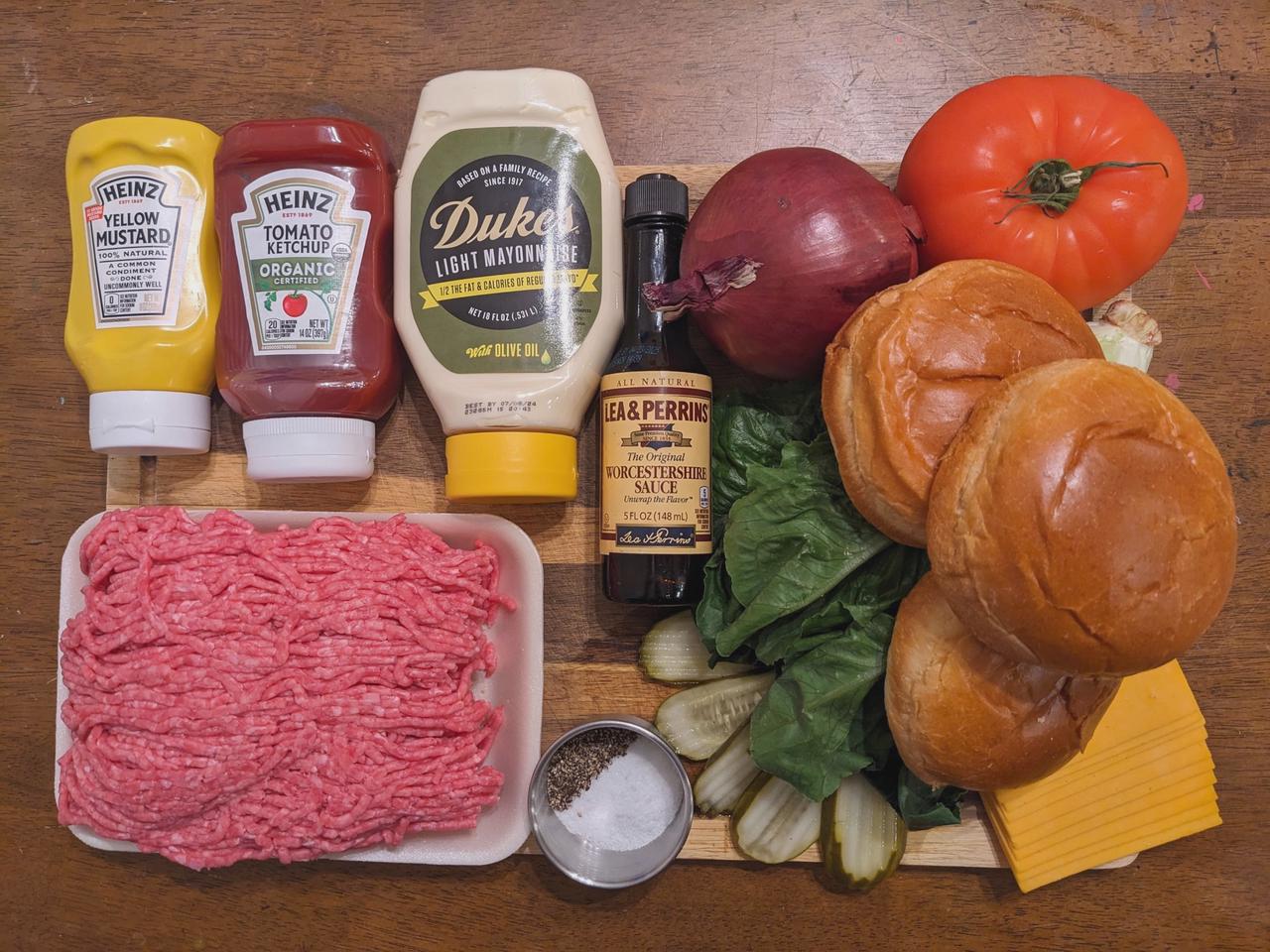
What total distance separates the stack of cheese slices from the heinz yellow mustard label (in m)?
0.23

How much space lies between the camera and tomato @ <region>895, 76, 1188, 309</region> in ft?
3.90

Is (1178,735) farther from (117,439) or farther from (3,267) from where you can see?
(3,267)

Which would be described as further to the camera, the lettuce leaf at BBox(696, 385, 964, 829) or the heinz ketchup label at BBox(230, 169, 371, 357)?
the heinz ketchup label at BBox(230, 169, 371, 357)

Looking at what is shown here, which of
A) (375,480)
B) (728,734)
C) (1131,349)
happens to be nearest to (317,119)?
(375,480)

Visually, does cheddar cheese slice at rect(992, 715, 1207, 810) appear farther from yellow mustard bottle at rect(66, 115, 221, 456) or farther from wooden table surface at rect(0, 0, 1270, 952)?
yellow mustard bottle at rect(66, 115, 221, 456)

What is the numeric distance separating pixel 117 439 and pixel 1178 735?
5.76 feet

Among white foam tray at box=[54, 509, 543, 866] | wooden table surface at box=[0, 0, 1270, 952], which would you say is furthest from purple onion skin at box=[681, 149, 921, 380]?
white foam tray at box=[54, 509, 543, 866]

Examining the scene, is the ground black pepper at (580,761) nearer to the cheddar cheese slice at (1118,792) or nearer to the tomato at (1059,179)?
the cheddar cheese slice at (1118,792)

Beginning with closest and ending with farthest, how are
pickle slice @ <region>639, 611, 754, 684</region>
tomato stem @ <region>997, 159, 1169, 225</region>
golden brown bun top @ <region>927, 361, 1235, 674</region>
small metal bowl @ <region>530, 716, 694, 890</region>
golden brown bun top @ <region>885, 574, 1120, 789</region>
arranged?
golden brown bun top @ <region>927, 361, 1235, 674</region> < golden brown bun top @ <region>885, 574, 1120, 789</region> < tomato stem @ <region>997, 159, 1169, 225</region> < small metal bowl @ <region>530, 716, 694, 890</region> < pickle slice @ <region>639, 611, 754, 684</region>

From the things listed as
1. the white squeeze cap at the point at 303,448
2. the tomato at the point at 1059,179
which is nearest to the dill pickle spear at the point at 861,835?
the tomato at the point at 1059,179

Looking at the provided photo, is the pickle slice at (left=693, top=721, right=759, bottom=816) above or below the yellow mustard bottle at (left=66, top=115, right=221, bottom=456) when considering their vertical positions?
below

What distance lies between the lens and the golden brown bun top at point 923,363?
1053 mm

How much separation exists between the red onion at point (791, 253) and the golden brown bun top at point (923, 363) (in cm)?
8

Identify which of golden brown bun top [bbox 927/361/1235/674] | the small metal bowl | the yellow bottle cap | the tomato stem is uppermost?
the tomato stem
